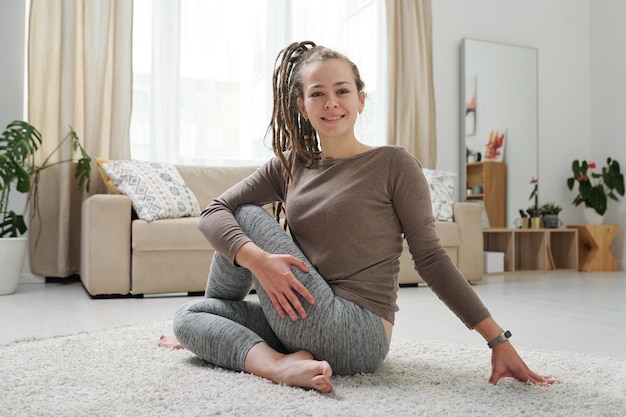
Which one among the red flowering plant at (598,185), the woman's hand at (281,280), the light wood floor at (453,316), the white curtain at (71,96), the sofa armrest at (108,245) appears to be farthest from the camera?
the red flowering plant at (598,185)

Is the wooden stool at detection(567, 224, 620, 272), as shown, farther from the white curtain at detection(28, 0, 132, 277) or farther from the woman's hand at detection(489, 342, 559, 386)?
the woman's hand at detection(489, 342, 559, 386)

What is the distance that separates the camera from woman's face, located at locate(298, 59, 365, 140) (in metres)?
1.38

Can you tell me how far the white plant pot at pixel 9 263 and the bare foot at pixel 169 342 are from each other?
1.79 metres

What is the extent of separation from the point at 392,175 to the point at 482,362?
556 millimetres

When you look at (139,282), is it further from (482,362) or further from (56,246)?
(482,362)

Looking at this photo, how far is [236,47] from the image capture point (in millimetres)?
4234

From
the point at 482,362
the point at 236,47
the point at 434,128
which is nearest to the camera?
the point at 482,362

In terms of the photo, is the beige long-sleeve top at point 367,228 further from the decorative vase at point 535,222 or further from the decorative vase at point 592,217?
the decorative vase at point 592,217

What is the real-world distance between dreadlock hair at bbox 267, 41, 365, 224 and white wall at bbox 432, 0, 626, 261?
3.48 meters

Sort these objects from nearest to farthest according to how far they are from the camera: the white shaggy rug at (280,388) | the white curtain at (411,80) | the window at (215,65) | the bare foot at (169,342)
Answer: the white shaggy rug at (280,388), the bare foot at (169,342), the window at (215,65), the white curtain at (411,80)

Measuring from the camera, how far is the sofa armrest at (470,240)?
3826 millimetres

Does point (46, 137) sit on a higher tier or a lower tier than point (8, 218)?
higher

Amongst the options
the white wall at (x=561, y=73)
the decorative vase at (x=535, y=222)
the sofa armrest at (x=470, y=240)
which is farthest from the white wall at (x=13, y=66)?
the decorative vase at (x=535, y=222)

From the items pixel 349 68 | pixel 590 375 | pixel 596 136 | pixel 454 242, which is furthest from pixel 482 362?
pixel 596 136
